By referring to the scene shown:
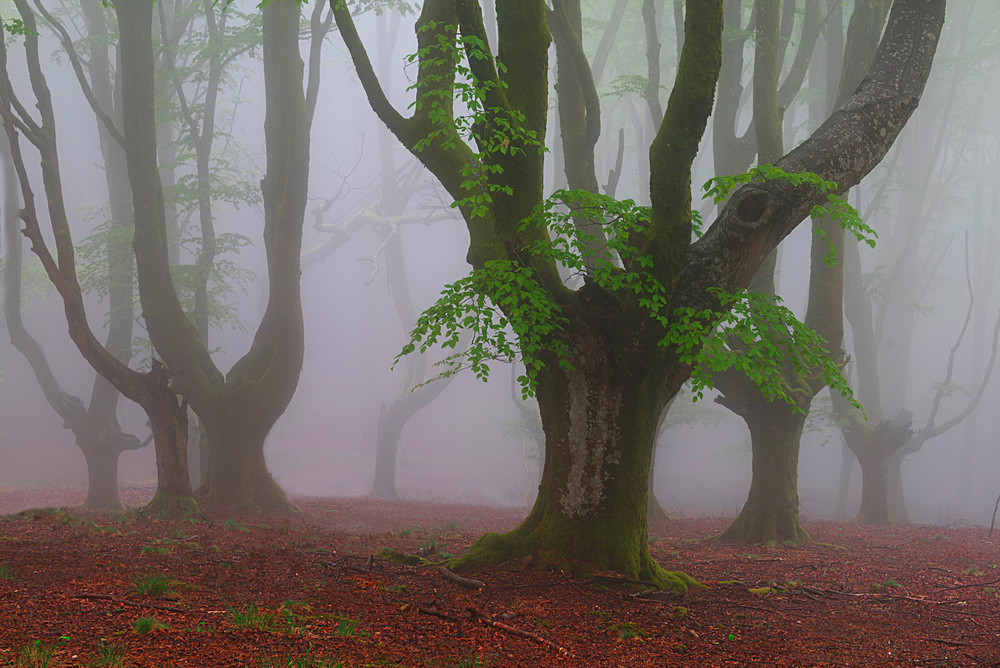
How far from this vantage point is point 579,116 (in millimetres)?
9617

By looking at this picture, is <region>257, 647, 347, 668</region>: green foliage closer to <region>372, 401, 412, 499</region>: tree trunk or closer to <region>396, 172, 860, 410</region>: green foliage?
<region>396, 172, 860, 410</region>: green foliage

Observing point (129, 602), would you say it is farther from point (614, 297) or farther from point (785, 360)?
point (785, 360)

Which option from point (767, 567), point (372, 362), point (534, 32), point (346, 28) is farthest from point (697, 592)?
point (372, 362)

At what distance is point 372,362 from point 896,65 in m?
55.1

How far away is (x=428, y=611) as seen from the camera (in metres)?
4.79

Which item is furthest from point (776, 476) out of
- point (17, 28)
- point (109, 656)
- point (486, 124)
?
point (17, 28)

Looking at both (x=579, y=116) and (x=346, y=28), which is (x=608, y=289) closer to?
(x=346, y=28)

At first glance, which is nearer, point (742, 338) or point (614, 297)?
point (614, 297)

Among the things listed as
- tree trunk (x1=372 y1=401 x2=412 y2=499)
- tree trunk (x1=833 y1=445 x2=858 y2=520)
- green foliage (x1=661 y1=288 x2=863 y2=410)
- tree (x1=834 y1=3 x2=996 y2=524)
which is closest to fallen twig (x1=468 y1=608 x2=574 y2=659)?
green foliage (x1=661 y1=288 x2=863 y2=410)

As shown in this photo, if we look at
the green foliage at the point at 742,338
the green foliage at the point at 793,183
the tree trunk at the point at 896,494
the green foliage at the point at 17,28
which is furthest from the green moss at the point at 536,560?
the tree trunk at the point at 896,494

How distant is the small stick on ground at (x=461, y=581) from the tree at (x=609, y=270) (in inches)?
15.2

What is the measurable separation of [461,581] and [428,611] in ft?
2.96

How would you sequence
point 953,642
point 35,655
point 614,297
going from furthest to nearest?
point 614,297
point 953,642
point 35,655

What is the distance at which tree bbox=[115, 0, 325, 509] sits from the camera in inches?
439
